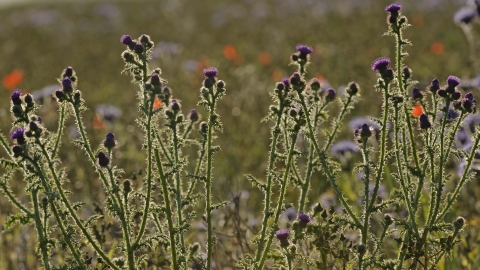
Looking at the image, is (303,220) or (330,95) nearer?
(303,220)

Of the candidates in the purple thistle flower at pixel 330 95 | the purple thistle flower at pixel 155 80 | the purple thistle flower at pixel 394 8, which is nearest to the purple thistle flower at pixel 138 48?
the purple thistle flower at pixel 155 80

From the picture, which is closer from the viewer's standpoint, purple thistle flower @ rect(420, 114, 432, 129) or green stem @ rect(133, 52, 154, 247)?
green stem @ rect(133, 52, 154, 247)

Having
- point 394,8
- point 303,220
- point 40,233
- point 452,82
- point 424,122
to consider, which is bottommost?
point 303,220

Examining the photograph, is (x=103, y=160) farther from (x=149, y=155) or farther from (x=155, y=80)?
(x=155, y=80)

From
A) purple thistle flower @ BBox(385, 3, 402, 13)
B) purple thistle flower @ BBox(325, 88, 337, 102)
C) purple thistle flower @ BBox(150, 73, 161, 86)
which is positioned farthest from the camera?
purple thistle flower @ BBox(325, 88, 337, 102)

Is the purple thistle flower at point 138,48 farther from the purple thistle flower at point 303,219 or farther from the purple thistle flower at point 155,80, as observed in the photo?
the purple thistle flower at point 303,219

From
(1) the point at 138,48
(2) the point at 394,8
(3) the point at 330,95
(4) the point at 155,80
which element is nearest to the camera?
(4) the point at 155,80

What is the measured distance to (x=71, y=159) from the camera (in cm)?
529

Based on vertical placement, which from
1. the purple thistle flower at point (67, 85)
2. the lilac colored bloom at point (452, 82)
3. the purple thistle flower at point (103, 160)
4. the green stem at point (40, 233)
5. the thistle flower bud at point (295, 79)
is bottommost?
the green stem at point (40, 233)

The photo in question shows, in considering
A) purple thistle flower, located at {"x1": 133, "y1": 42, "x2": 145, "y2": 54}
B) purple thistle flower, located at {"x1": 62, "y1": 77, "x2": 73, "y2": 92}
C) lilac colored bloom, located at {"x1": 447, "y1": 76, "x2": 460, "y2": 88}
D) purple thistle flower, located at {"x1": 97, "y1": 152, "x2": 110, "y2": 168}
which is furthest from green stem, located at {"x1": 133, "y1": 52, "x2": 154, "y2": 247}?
lilac colored bloom, located at {"x1": 447, "y1": 76, "x2": 460, "y2": 88}

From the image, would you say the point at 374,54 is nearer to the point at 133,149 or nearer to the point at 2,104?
the point at 133,149

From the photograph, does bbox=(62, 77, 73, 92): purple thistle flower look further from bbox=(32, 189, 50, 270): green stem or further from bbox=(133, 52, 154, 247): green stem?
bbox=(32, 189, 50, 270): green stem

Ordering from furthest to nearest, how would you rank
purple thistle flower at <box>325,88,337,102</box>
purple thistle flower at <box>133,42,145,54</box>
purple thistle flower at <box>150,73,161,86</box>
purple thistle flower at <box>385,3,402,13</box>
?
purple thistle flower at <box>325,88,337,102</box> → purple thistle flower at <box>385,3,402,13</box> → purple thistle flower at <box>133,42,145,54</box> → purple thistle flower at <box>150,73,161,86</box>

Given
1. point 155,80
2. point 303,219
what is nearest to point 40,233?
point 155,80
